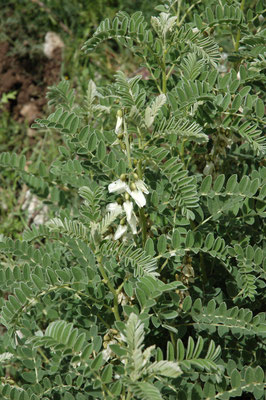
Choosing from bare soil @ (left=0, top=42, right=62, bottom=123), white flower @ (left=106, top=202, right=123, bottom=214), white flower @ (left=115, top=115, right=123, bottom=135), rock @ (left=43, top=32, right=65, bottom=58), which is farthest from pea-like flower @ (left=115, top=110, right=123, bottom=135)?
rock @ (left=43, top=32, right=65, bottom=58)

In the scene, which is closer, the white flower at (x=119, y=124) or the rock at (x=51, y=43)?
the white flower at (x=119, y=124)

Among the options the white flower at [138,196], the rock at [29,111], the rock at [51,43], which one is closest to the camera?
the white flower at [138,196]

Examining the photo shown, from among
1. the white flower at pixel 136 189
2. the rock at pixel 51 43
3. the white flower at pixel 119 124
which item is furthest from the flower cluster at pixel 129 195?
the rock at pixel 51 43

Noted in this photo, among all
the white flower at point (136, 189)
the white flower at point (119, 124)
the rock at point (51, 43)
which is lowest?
the rock at point (51, 43)

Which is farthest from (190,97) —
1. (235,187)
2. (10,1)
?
(10,1)

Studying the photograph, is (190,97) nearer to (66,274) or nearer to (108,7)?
(66,274)

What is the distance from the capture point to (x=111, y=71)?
3.58 metres

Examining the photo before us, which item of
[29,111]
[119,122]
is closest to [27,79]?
[29,111]

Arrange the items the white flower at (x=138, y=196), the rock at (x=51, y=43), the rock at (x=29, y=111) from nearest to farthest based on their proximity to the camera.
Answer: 1. the white flower at (x=138, y=196)
2. the rock at (x=29, y=111)
3. the rock at (x=51, y=43)

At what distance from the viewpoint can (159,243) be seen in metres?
1.64

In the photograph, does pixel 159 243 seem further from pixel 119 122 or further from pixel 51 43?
pixel 51 43

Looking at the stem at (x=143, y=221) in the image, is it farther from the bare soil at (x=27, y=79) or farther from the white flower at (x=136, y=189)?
the bare soil at (x=27, y=79)

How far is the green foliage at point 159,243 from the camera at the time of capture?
5.00 ft

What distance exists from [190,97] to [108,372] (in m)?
0.83
